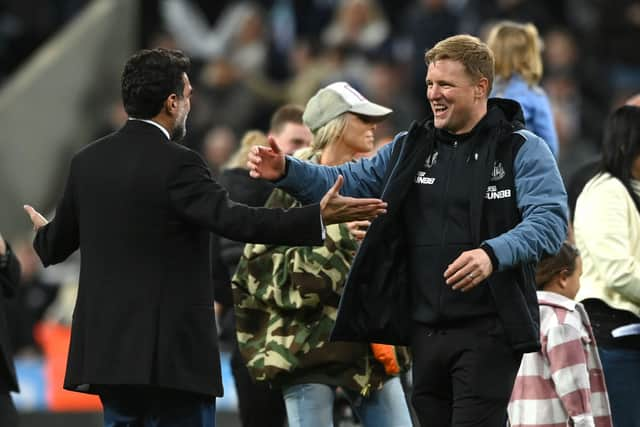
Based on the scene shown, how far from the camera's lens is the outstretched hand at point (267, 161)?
6.35 metres

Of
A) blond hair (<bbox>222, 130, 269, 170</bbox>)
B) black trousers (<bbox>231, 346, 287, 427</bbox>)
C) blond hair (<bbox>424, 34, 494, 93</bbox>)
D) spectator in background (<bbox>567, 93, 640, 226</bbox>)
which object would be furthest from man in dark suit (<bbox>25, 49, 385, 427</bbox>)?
blond hair (<bbox>222, 130, 269, 170</bbox>)

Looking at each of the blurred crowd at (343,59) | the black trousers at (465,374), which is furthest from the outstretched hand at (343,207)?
the blurred crowd at (343,59)

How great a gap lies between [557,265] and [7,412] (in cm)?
267

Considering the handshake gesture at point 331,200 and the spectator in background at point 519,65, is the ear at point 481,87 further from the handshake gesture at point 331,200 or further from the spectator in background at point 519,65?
the spectator in background at point 519,65

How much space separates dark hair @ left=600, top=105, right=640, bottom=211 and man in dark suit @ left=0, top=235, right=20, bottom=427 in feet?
9.69

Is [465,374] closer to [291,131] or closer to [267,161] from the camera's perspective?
[267,161]

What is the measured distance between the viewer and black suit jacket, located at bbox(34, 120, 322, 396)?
6.09m

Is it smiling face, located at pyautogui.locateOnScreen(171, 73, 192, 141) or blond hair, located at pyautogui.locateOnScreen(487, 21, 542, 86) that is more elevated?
blond hair, located at pyautogui.locateOnScreen(487, 21, 542, 86)

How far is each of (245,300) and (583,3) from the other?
9.81m

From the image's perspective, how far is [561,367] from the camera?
23.3 ft

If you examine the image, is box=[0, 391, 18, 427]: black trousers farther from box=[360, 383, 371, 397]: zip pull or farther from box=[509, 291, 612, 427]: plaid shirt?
box=[509, 291, 612, 427]: plaid shirt

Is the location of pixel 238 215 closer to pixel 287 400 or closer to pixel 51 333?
pixel 287 400

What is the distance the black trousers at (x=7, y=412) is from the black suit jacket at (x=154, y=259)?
1.35 m

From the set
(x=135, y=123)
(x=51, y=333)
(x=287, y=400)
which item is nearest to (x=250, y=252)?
(x=287, y=400)
